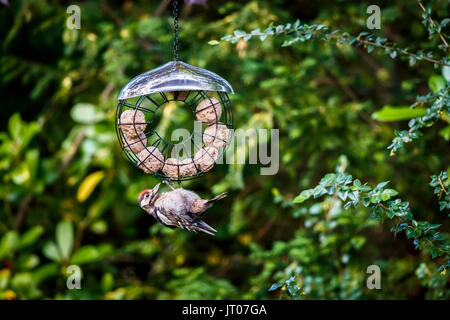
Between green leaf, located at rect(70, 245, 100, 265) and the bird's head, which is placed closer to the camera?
the bird's head

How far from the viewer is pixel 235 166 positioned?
2781 millimetres

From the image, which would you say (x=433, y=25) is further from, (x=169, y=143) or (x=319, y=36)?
(x=169, y=143)

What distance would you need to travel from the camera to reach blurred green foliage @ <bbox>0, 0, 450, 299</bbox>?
267cm

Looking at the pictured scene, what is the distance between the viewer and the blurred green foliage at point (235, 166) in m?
2.67

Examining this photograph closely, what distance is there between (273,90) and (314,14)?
81cm

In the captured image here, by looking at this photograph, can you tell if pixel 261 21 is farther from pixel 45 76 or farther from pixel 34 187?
pixel 34 187

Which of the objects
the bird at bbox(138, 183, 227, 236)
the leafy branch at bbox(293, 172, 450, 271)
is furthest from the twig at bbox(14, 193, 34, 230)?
the leafy branch at bbox(293, 172, 450, 271)

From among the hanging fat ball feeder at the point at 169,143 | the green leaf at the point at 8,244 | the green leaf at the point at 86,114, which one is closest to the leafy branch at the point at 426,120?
the hanging fat ball feeder at the point at 169,143

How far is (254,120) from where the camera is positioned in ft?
9.24

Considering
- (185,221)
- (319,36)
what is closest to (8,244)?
(185,221)

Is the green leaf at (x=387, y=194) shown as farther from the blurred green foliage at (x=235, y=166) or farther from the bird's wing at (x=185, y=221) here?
the blurred green foliage at (x=235, y=166)

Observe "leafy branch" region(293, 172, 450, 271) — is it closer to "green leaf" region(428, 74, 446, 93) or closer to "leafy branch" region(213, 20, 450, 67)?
"leafy branch" region(213, 20, 450, 67)

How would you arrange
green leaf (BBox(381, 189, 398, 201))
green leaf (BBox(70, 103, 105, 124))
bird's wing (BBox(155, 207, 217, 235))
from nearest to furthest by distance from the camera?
1. green leaf (BBox(381, 189, 398, 201))
2. bird's wing (BBox(155, 207, 217, 235))
3. green leaf (BBox(70, 103, 105, 124))
